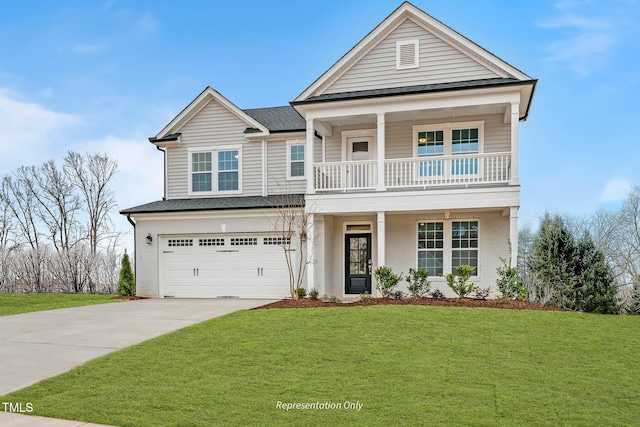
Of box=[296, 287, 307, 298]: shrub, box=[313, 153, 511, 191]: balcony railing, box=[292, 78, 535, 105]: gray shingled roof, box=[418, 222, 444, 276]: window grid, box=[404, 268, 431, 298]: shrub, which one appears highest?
box=[292, 78, 535, 105]: gray shingled roof

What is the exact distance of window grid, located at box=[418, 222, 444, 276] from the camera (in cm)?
1544

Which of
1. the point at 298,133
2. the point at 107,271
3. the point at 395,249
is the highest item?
the point at 298,133

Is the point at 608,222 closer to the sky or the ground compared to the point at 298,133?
closer to the ground

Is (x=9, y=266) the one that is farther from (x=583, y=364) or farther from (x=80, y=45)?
(x=583, y=364)

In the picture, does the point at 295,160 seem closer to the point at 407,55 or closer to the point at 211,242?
the point at 211,242

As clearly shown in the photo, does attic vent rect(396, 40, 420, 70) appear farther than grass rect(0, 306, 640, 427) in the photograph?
Yes

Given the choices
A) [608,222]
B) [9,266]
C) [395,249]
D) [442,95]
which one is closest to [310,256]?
[395,249]

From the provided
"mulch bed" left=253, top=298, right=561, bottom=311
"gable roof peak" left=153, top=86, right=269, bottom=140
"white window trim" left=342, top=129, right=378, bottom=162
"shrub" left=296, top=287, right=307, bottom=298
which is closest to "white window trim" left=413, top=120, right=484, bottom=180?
"white window trim" left=342, top=129, right=378, bottom=162

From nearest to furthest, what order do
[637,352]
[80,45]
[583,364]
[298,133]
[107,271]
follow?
[583,364] → [637,352] → [298,133] → [80,45] → [107,271]

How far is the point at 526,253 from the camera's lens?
1326cm

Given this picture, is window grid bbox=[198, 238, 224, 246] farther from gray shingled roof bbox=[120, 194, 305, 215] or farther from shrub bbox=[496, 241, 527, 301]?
shrub bbox=[496, 241, 527, 301]

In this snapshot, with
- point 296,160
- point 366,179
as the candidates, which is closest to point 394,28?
point 366,179

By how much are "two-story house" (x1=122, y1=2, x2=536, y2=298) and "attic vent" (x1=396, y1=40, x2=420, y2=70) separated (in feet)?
0.15

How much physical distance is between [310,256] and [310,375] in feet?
28.8
